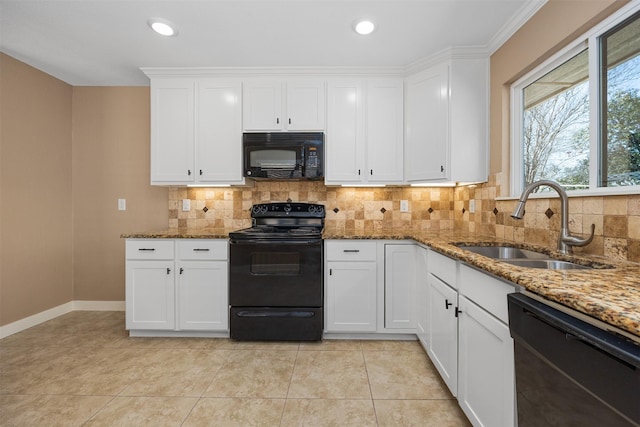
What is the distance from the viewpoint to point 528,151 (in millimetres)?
2049

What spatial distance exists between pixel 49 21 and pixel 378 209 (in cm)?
296

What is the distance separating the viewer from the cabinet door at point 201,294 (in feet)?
7.73

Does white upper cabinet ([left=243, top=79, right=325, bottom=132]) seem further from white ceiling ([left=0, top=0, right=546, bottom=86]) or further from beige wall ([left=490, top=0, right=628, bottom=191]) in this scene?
beige wall ([left=490, top=0, right=628, bottom=191])

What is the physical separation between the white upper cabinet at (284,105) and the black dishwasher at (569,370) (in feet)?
6.98

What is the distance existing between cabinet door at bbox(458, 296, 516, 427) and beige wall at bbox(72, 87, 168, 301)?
293 centimetres

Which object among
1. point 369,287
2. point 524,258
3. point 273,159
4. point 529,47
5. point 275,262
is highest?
point 529,47

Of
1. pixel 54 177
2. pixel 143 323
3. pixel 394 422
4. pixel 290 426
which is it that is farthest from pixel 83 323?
pixel 394 422

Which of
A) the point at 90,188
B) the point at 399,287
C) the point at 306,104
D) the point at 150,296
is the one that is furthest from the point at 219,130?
the point at 399,287

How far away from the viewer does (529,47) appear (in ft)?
6.07

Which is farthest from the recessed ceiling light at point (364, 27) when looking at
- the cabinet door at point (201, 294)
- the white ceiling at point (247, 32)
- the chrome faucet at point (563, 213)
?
the cabinet door at point (201, 294)

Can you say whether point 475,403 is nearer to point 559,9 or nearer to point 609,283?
point 609,283

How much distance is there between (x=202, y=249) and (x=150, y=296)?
605 mm

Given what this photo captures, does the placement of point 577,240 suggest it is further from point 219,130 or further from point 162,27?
point 162,27

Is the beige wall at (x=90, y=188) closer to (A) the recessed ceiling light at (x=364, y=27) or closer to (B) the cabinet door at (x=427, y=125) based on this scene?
(A) the recessed ceiling light at (x=364, y=27)
